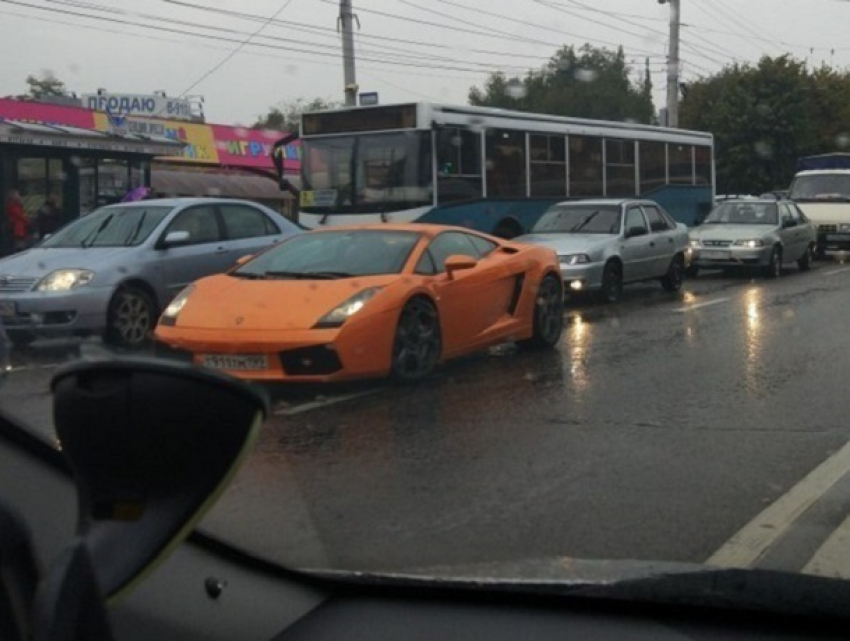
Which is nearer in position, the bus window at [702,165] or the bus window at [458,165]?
the bus window at [458,165]

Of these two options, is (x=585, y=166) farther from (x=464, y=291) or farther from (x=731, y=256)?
(x=464, y=291)

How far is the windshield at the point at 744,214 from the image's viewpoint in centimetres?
2241

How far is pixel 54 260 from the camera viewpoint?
1136 cm

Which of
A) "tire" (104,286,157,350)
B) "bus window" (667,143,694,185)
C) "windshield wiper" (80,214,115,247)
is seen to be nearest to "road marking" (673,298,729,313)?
"windshield wiper" (80,214,115,247)

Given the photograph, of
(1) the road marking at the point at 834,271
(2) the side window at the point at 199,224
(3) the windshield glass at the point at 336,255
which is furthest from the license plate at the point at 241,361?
(1) the road marking at the point at 834,271

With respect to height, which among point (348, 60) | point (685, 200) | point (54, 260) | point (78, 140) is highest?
point (348, 60)

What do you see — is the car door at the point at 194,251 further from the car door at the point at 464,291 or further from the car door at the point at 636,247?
the car door at the point at 636,247

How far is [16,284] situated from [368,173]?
8469mm

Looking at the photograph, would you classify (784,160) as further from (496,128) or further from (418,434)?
(418,434)

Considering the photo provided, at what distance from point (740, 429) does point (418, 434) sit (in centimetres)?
204

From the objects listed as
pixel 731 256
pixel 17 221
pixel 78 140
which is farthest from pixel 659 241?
pixel 17 221

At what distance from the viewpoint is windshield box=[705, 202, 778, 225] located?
2241 cm

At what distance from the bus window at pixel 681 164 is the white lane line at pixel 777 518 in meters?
19.4

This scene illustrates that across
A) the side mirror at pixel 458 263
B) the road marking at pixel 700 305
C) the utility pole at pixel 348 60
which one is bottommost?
the road marking at pixel 700 305
